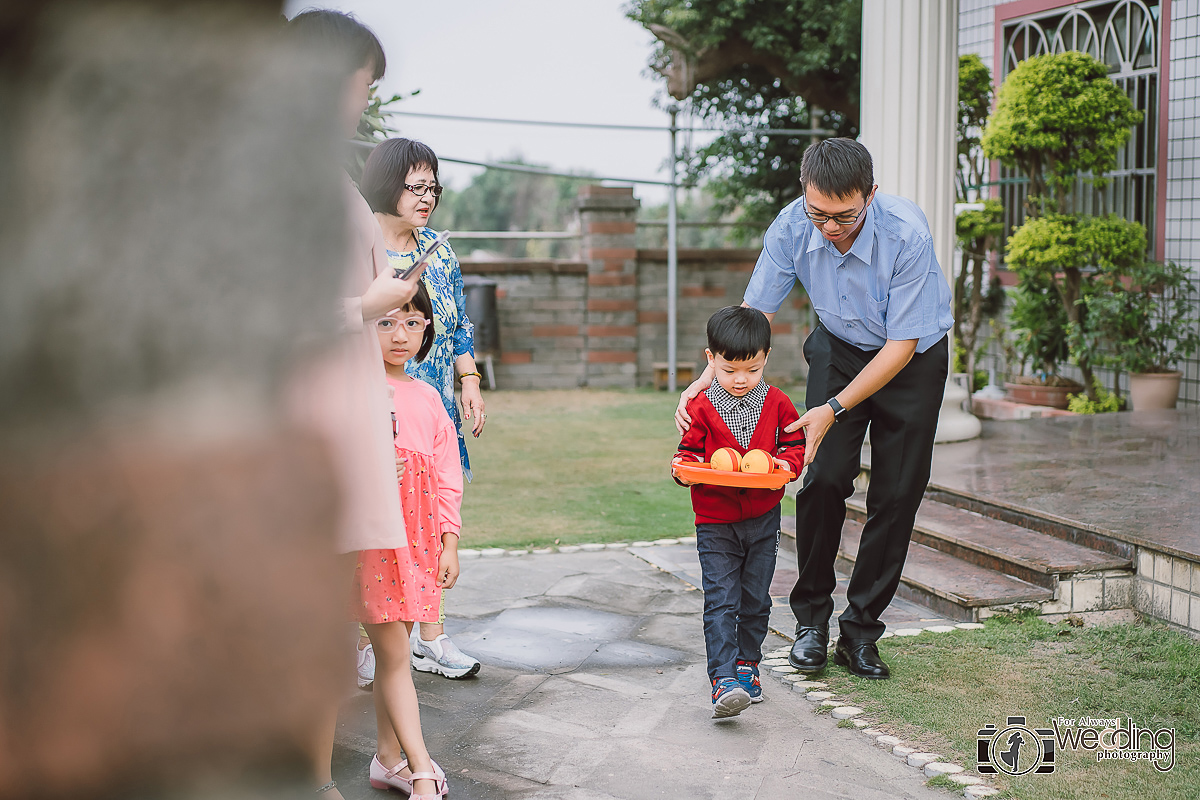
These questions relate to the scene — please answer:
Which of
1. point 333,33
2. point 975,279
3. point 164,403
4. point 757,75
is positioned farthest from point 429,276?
point 757,75

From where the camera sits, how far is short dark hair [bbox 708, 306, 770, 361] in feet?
9.44

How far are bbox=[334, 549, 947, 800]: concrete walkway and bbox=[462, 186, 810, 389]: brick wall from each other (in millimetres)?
7680

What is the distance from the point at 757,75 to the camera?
11.9 m

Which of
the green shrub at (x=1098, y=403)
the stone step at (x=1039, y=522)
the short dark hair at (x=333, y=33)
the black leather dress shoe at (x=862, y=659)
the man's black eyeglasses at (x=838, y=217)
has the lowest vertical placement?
the black leather dress shoe at (x=862, y=659)

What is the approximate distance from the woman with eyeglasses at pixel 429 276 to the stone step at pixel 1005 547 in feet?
6.63

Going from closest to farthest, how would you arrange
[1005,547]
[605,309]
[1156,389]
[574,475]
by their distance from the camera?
1. [1005,547]
2. [574,475]
3. [1156,389]
4. [605,309]

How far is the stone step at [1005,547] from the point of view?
3730 mm

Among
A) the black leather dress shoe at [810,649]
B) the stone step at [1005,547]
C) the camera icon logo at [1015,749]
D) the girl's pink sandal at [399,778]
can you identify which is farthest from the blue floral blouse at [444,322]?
the stone step at [1005,547]

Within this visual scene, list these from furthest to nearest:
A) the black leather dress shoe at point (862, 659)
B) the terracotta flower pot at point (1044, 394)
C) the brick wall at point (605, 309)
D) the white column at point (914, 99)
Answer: the brick wall at point (605, 309) < the terracotta flower pot at point (1044, 394) < the white column at point (914, 99) < the black leather dress shoe at point (862, 659)

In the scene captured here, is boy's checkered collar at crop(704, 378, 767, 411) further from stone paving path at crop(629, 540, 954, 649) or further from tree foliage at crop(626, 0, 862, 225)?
tree foliage at crop(626, 0, 862, 225)

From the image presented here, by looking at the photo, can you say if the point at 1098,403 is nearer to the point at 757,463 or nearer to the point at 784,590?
the point at 784,590

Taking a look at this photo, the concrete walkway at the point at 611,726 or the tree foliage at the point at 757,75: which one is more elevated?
the tree foliage at the point at 757,75

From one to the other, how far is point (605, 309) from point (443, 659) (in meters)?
8.55

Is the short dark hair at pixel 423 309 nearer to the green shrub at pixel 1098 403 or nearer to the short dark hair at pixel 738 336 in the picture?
the short dark hair at pixel 738 336
